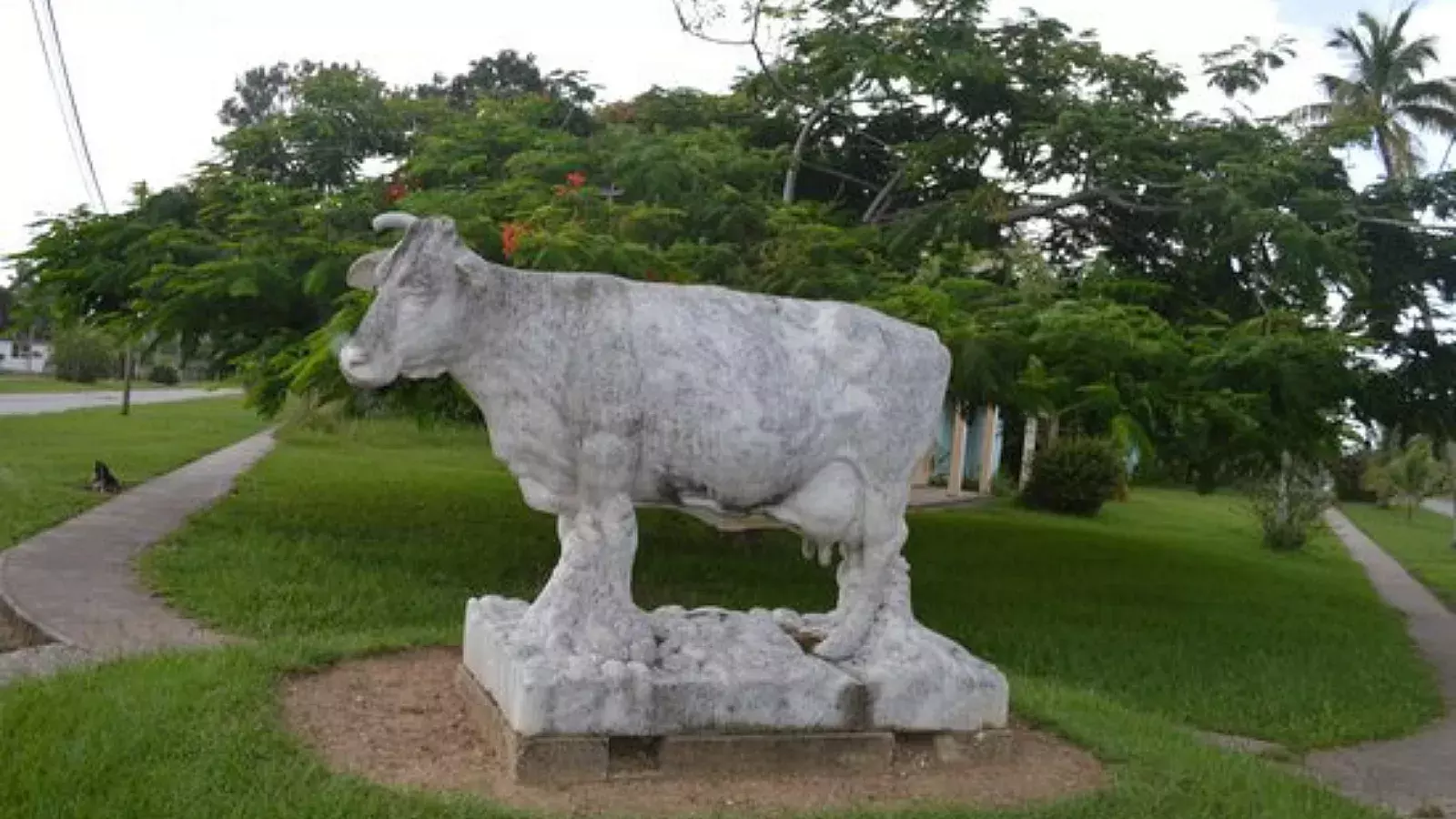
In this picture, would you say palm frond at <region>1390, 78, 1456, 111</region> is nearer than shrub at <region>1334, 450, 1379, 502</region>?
Yes

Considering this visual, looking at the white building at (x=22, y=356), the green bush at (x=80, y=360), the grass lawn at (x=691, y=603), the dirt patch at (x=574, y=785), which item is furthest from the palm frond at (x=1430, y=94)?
the white building at (x=22, y=356)

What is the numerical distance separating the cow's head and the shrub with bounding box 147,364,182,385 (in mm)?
52685

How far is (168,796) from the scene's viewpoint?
4.28 m

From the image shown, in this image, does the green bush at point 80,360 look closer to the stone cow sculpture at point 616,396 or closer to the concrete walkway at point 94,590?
the concrete walkway at point 94,590

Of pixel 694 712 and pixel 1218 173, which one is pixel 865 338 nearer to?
pixel 694 712

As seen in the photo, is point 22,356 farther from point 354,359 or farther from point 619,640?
point 619,640

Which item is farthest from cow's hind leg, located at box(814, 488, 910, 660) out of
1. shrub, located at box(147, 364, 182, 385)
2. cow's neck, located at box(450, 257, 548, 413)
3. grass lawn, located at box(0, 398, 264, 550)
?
shrub, located at box(147, 364, 182, 385)

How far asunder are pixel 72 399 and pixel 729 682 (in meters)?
34.2

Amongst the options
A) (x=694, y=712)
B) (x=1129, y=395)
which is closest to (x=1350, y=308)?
(x=1129, y=395)

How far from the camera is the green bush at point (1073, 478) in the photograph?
23.5 m

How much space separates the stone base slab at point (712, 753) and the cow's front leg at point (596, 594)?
0.32m

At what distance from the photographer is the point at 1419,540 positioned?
29062 mm

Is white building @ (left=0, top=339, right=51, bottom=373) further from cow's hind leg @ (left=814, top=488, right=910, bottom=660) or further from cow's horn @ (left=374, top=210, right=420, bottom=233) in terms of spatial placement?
cow's hind leg @ (left=814, top=488, right=910, bottom=660)

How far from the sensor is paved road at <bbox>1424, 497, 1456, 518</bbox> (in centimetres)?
4688
